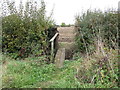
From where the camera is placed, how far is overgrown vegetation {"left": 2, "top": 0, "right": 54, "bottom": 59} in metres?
7.06

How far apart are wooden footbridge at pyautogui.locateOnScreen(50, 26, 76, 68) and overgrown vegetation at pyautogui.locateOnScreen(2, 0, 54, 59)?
2.34 ft

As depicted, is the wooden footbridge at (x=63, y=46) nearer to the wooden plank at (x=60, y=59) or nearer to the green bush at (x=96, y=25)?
the wooden plank at (x=60, y=59)

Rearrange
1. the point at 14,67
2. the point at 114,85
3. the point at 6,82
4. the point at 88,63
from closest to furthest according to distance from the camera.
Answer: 1. the point at 114,85
2. the point at 6,82
3. the point at 88,63
4. the point at 14,67

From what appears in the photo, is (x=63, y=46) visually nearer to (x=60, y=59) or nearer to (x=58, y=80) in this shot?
(x=60, y=59)

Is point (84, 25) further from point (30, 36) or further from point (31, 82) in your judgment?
point (31, 82)

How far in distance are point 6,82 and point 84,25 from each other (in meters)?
4.55

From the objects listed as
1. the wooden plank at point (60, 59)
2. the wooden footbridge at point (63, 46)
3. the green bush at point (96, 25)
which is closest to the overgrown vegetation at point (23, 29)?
the wooden footbridge at point (63, 46)

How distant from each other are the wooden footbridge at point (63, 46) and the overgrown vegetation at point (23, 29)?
0.71 metres

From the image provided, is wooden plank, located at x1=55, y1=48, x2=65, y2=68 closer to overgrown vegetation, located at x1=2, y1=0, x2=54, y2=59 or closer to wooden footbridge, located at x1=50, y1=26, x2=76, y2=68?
wooden footbridge, located at x1=50, y1=26, x2=76, y2=68

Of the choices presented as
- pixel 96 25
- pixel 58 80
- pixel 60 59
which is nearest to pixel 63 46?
pixel 96 25

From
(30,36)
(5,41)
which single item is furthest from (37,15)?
(5,41)

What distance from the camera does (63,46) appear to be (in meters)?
7.80

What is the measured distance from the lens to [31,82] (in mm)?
3781

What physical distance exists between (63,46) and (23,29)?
6.79ft
